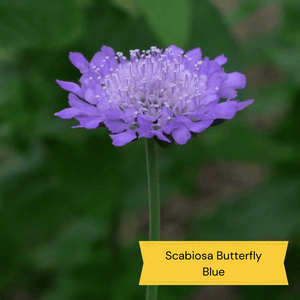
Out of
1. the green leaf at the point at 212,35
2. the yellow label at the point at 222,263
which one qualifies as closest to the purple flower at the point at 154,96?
the yellow label at the point at 222,263

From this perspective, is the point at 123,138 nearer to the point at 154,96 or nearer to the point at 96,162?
the point at 154,96

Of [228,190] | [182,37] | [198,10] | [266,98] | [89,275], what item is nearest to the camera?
[182,37]

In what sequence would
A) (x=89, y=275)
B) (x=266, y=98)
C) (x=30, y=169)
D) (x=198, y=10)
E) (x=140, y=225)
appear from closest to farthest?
Answer: (x=198, y=10)
(x=30, y=169)
(x=89, y=275)
(x=266, y=98)
(x=140, y=225)

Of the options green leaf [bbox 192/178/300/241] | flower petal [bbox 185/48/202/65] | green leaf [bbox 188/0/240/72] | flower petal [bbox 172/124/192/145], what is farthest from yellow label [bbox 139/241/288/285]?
green leaf [bbox 192/178/300/241]

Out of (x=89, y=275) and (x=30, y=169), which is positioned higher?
(x=30, y=169)

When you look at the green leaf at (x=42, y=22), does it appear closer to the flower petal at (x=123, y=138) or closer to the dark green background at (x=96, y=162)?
the dark green background at (x=96, y=162)

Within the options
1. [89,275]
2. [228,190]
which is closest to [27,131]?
[89,275]

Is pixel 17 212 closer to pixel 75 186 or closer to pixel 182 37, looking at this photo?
pixel 75 186
